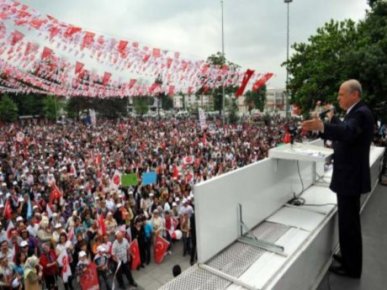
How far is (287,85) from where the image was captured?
21.3m

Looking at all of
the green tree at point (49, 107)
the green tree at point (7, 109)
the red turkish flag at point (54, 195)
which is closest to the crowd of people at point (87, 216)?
the red turkish flag at point (54, 195)

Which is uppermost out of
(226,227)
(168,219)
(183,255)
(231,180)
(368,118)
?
(368,118)

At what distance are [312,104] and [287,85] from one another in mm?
3902

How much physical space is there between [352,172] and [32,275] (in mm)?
6071

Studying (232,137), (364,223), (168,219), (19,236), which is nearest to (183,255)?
(168,219)

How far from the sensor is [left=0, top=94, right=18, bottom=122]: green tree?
177ft

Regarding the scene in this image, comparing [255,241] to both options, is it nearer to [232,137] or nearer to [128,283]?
[128,283]

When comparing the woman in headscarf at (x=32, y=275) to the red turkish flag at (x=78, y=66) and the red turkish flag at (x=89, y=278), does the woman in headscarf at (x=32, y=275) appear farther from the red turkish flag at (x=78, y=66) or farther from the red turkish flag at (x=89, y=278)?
the red turkish flag at (x=78, y=66)

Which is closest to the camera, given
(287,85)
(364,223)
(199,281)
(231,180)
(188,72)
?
(199,281)

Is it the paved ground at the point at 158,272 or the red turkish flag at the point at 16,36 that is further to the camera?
the red turkish flag at the point at 16,36

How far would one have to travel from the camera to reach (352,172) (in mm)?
2730

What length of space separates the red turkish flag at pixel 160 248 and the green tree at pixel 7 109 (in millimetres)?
56283

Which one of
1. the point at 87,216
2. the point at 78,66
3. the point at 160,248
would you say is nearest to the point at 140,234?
the point at 160,248

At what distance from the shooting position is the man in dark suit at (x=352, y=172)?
2.66m
